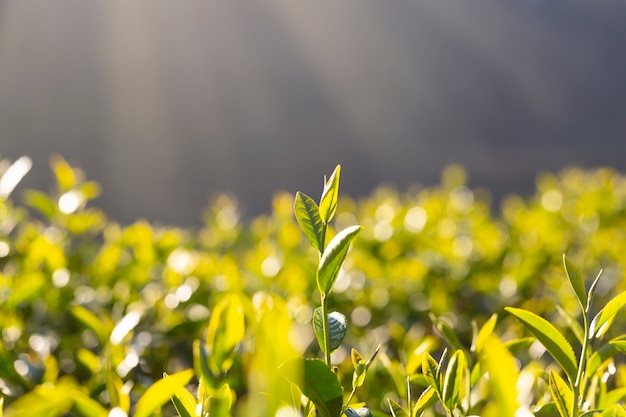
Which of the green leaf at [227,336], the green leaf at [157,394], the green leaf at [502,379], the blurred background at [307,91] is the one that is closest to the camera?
the green leaf at [502,379]

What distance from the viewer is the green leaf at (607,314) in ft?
2.19

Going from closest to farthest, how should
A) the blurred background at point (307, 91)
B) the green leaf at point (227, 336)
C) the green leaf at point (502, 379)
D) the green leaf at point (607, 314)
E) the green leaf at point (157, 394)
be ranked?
1. the green leaf at point (502, 379)
2. the green leaf at point (157, 394)
3. the green leaf at point (607, 314)
4. the green leaf at point (227, 336)
5. the blurred background at point (307, 91)

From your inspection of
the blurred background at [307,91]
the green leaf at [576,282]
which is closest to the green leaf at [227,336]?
the green leaf at [576,282]

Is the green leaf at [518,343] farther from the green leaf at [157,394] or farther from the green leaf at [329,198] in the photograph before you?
the green leaf at [157,394]

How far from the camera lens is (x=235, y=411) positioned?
116 centimetres

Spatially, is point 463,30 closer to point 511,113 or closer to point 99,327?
point 511,113

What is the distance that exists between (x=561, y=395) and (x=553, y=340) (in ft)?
0.22

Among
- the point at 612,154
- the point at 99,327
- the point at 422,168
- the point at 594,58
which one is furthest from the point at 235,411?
the point at 594,58

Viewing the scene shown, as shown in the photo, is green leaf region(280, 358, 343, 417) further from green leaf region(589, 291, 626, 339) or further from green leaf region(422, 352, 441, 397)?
green leaf region(589, 291, 626, 339)

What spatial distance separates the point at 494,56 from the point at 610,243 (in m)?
14.7

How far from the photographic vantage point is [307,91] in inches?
607

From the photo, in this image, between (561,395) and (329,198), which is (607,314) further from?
(329,198)

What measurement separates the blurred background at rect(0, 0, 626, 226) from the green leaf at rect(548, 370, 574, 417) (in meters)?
10.8

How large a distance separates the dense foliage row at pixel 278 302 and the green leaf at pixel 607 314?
0.01m
